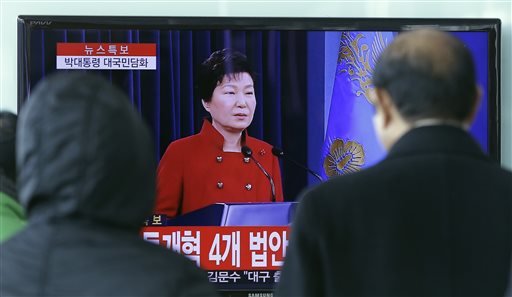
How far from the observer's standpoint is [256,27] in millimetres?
3553

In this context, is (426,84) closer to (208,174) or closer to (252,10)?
(208,174)

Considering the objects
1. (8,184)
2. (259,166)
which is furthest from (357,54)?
(8,184)

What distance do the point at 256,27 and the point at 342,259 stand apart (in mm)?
2095

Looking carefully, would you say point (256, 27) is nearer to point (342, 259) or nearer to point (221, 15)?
point (221, 15)

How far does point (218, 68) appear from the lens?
3.56 metres

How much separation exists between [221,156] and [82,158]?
2367mm

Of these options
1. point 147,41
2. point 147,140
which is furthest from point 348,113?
point 147,140

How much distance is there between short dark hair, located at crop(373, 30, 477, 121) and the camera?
1556mm

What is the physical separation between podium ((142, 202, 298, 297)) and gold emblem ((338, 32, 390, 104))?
0.58 metres

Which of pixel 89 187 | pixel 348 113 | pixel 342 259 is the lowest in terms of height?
pixel 342 259
